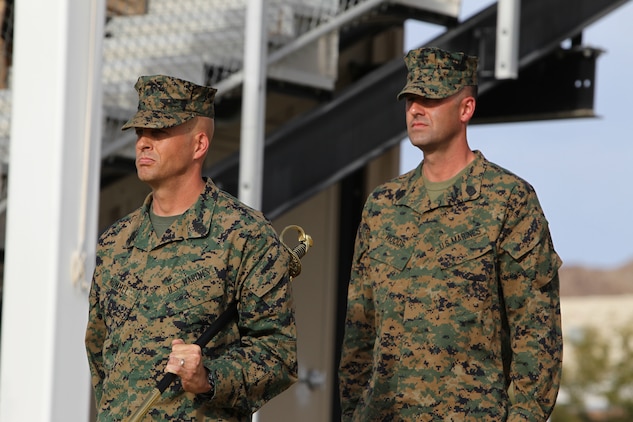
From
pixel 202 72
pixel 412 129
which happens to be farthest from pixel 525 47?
pixel 412 129

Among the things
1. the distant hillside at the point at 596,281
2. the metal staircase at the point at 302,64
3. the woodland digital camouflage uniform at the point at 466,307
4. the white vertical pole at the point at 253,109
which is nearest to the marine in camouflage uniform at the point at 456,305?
the woodland digital camouflage uniform at the point at 466,307

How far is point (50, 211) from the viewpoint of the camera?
273 inches

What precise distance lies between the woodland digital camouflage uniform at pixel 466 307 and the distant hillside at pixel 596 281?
51386mm

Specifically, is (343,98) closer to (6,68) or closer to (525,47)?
(525,47)

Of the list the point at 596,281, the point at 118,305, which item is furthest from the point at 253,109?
the point at 596,281

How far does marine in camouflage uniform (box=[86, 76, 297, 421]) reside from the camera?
4.30 metres

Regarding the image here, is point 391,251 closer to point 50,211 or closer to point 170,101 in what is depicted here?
point 170,101

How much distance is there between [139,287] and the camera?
4.43 meters

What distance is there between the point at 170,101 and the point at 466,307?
1150 millimetres

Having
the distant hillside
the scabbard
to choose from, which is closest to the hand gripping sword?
the scabbard

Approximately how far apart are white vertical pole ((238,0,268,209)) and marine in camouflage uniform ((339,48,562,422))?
2.40 m

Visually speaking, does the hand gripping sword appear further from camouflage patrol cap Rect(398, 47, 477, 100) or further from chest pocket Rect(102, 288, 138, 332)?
camouflage patrol cap Rect(398, 47, 477, 100)

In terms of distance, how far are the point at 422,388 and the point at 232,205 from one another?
0.86 m

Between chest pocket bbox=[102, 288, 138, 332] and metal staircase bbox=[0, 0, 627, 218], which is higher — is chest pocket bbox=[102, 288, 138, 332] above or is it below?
below
